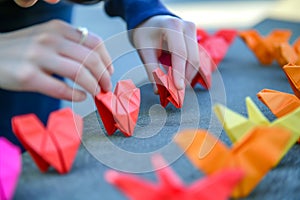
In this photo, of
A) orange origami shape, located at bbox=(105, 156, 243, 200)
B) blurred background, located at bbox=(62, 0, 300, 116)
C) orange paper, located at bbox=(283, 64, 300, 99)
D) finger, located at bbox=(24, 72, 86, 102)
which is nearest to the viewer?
orange origami shape, located at bbox=(105, 156, 243, 200)

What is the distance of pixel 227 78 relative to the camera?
771 mm

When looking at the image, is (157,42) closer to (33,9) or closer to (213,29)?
(33,9)

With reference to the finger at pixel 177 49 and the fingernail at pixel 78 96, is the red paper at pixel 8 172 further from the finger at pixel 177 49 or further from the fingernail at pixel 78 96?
the finger at pixel 177 49

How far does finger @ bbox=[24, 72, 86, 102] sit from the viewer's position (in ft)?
1.31

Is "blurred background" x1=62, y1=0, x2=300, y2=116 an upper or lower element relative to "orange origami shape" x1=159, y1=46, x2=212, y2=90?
lower

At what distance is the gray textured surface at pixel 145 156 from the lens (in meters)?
0.38

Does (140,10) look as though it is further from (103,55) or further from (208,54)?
(103,55)

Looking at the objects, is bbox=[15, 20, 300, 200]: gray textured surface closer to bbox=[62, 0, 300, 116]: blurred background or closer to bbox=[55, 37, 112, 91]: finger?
bbox=[55, 37, 112, 91]: finger

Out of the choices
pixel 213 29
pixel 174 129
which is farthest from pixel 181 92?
pixel 213 29

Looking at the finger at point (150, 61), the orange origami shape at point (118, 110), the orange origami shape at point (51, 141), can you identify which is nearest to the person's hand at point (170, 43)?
the finger at point (150, 61)

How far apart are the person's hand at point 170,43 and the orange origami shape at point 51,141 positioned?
240 millimetres

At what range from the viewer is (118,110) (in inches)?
19.0

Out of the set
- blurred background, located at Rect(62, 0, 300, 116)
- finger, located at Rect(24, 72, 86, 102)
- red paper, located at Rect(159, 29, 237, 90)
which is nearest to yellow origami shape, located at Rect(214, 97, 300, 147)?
finger, located at Rect(24, 72, 86, 102)

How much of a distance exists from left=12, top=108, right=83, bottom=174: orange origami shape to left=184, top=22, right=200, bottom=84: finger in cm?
27
